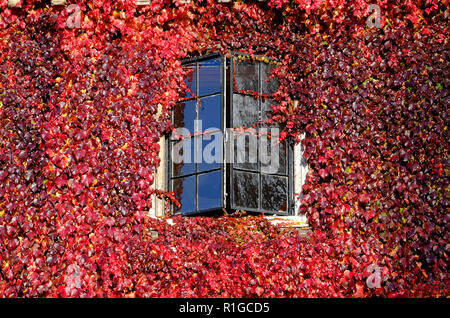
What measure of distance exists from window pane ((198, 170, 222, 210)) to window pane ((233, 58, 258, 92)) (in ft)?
3.31

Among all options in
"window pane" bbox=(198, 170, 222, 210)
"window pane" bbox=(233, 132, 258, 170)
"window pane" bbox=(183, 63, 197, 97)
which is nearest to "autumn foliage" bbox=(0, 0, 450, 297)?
"window pane" bbox=(183, 63, 197, 97)

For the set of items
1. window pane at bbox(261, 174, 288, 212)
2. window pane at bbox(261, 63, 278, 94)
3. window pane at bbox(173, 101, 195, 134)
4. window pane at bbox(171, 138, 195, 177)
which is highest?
window pane at bbox(261, 63, 278, 94)

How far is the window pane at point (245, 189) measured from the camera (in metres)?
7.12

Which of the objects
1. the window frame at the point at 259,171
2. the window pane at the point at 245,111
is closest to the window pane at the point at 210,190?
the window frame at the point at 259,171

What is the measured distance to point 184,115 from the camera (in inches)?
296

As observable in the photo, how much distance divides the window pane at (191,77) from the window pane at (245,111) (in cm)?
49

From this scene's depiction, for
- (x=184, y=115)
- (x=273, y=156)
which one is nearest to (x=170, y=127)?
(x=184, y=115)

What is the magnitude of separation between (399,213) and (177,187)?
231 cm

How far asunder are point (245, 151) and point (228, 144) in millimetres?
200

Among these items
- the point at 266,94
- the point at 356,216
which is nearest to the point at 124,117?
the point at 266,94

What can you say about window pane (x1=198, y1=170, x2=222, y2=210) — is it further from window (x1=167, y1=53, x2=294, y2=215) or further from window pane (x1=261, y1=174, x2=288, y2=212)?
window pane (x1=261, y1=174, x2=288, y2=212)

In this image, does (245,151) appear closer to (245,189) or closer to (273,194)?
(245,189)

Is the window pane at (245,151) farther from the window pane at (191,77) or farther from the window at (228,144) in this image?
the window pane at (191,77)

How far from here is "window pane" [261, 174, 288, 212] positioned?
7238 mm
